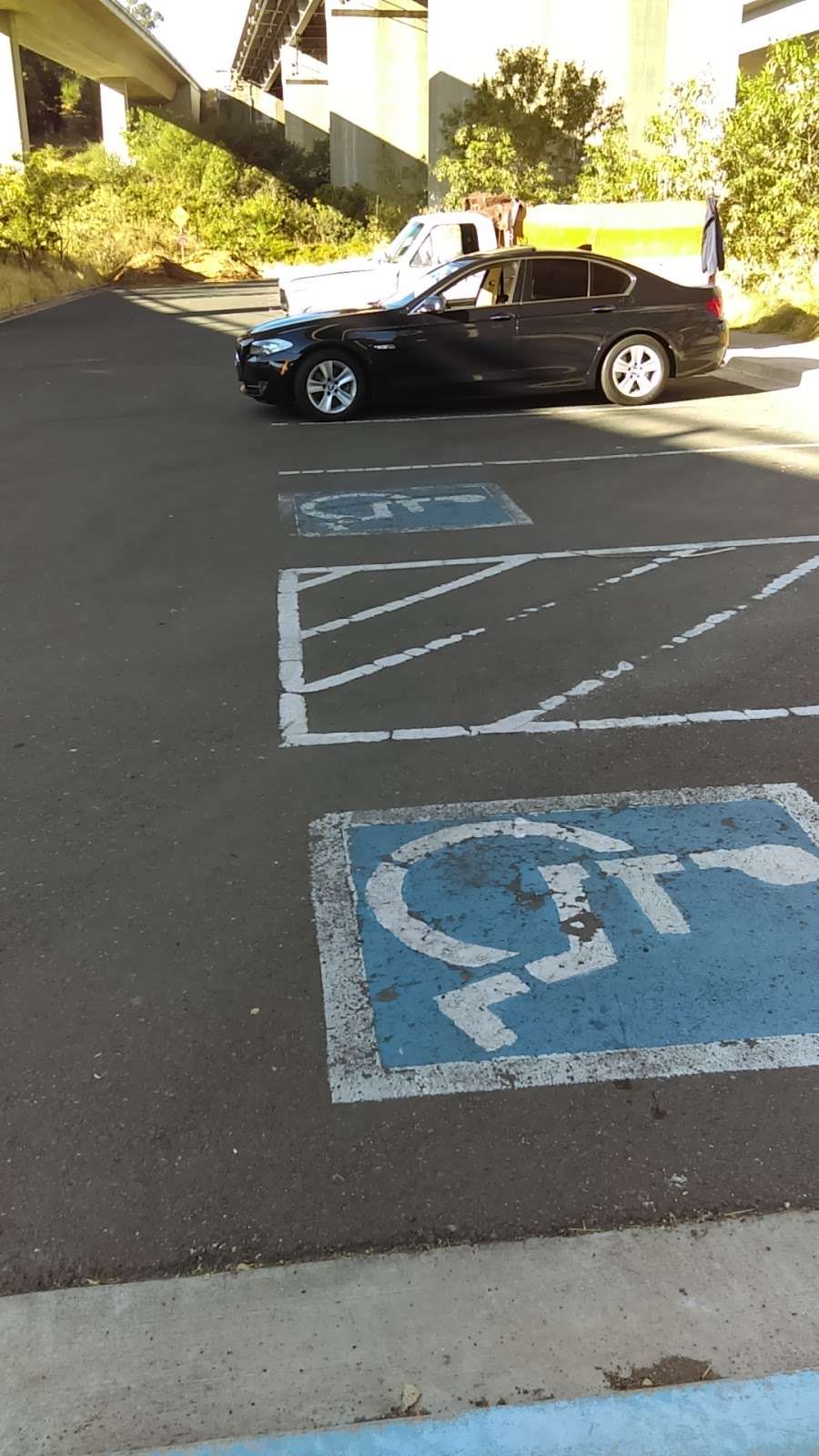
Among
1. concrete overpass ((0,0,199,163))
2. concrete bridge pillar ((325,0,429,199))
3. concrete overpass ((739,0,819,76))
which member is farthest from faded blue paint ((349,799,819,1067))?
concrete bridge pillar ((325,0,429,199))

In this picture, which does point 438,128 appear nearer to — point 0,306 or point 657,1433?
point 0,306

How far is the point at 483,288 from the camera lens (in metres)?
13.0

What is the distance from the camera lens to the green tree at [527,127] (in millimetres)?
31328

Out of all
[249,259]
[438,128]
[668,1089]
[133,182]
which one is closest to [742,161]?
[668,1089]

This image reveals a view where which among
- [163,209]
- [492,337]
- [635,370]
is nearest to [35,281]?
[163,209]

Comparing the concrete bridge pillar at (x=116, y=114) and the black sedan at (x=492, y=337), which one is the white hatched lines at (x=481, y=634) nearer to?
the black sedan at (x=492, y=337)

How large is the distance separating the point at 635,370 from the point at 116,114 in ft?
160

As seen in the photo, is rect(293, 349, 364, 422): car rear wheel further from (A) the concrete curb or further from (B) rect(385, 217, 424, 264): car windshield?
(B) rect(385, 217, 424, 264): car windshield

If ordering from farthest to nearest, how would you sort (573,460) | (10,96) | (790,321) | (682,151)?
(10,96), (682,151), (790,321), (573,460)

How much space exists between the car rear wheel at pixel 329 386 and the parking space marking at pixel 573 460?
7.58 feet

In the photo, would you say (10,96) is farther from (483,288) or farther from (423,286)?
(483,288)

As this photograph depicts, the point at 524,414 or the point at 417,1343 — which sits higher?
the point at 524,414

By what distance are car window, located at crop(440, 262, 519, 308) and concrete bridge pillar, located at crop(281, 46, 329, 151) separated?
200 feet

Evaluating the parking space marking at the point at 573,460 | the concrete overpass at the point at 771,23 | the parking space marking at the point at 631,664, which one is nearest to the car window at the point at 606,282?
the parking space marking at the point at 573,460
